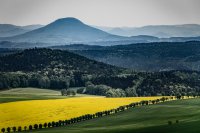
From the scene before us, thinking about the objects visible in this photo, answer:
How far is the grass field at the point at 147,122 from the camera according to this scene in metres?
86.1

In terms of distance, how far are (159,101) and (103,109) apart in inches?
1082

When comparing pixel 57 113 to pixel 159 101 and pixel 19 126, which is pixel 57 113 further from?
pixel 159 101

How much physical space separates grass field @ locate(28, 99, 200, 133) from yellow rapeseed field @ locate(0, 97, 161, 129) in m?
8.12

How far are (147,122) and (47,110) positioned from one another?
1200 inches

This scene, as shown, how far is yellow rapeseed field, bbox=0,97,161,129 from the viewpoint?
112000 millimetres

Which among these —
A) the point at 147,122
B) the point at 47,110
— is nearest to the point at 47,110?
the point at 47,110

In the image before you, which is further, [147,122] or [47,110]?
[47,110]

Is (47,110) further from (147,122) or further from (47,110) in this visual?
(147,122)

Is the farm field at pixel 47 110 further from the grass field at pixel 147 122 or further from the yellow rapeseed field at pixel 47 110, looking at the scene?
the grass field at pixel 147 122

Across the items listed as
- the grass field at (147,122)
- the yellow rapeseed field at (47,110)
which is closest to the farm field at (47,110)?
the yellow rapeseed field at (47,110)

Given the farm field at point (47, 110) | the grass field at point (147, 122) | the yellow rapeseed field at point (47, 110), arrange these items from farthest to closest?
the farm field at point (47, 110), the yellow rapeseed field at point (47, 110), the grass field at point (147, 122)

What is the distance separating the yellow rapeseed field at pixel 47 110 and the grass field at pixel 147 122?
26.6 ft

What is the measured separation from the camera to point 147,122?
102812 mm

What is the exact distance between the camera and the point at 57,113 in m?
121
